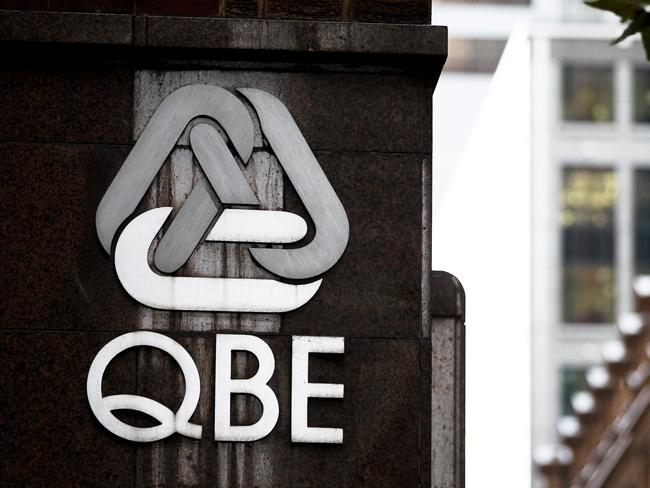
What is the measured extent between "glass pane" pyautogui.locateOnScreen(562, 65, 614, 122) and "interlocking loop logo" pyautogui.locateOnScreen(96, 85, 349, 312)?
258 ft

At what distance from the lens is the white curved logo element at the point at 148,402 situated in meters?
8.42

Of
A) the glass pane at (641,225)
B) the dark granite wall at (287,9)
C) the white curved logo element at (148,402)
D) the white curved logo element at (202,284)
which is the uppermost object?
the glass pane at (641,225)

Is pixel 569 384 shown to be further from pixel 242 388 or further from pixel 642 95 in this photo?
pixel 242 388

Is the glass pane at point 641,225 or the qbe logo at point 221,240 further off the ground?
the glass pane at point 641,225

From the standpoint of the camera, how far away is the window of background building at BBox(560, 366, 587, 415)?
84.3 meters

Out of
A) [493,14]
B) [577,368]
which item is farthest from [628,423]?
[577,368]

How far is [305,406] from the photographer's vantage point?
848 cm

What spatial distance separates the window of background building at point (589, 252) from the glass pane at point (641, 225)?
137 centimetres

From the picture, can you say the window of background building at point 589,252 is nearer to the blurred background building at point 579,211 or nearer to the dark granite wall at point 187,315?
the blurred background building at point 579,211

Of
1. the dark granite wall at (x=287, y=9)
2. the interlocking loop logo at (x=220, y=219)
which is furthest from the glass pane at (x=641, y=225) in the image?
the interlocking loop logo at (x=220, y=219)

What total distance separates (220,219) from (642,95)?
80.3 m

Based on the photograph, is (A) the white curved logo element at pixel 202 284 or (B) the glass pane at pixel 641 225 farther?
(B) the glass pane at pixel 641 225

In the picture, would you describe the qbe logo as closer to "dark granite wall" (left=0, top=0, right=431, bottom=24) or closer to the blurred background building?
"dark granite wall" (left=0, top=0, right=431, bottom=24)

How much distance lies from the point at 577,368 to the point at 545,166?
40.1 ft
